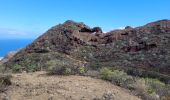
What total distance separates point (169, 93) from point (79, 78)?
9.10 ft

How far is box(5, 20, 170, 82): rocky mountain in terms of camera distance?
830 inches

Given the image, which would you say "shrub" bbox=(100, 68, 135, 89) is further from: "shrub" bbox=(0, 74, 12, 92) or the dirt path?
"shrub" bbox=(0, 74, 12, 92)

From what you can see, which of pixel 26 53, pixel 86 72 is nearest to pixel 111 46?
pixel 26 53

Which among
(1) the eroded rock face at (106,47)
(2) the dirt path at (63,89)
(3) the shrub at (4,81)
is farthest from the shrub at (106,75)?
(1) the eroded rock face at (106,47)

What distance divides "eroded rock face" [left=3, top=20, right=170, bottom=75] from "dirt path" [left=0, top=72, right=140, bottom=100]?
22.3 ft

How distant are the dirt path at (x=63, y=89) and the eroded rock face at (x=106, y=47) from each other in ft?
22.3

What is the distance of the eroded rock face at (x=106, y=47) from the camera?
21.4m

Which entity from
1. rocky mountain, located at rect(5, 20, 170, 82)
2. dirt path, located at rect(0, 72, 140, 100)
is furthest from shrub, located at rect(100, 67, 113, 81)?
rocky mountain, located at rect(5, 20, 170, 82)

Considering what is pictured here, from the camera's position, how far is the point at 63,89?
38.9 feet

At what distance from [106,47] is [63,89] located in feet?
39.9

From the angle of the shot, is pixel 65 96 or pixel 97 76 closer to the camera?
pixel 65 96

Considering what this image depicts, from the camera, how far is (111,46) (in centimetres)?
2381

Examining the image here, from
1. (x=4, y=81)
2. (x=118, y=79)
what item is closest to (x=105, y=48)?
(x=118, y=79)

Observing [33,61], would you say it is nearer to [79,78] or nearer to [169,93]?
[79,78]
